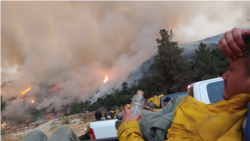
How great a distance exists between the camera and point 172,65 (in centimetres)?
1925

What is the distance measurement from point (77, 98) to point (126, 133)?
10295 centimetres

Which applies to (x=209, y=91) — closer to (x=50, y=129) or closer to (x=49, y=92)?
(x=50, y=129)

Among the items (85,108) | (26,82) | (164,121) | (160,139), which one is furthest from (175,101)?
(26,82)

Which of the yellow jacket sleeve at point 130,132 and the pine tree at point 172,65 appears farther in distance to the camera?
the pine tree at point 172,65

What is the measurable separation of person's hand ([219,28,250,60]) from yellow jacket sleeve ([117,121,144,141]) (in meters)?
0.90

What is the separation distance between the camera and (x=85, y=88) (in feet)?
340

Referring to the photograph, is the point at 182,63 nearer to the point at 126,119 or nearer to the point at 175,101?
the point at 175,101

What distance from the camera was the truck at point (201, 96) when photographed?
256cm

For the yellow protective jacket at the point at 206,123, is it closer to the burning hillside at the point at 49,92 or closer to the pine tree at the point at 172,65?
the pine tree at the point at 172,65

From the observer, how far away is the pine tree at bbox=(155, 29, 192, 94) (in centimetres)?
1855

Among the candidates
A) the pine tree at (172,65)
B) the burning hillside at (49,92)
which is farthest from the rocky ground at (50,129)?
the burning hillside at (49,92)

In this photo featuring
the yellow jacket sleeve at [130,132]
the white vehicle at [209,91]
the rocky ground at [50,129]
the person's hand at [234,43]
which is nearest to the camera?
the person's hand at [234,43]

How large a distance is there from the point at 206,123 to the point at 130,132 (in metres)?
0.60

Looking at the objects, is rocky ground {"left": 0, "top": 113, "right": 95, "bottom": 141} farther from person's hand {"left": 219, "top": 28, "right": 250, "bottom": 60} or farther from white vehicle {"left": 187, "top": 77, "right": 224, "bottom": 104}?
person's hand {"left": 219, "top": 28, "right": 250, "bottom": 60}
